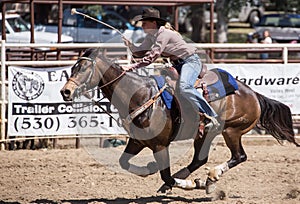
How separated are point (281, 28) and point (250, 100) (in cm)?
1884

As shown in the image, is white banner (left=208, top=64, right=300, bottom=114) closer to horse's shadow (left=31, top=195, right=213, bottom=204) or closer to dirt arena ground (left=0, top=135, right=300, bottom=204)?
dirt arena ground (left=0, top=135, right=300, bottom=204)

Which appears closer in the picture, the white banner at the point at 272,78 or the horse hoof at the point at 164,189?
the horse hoof at the point at 164,189

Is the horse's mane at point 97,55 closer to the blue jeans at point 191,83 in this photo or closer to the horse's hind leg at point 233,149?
the blue jeans at point 191,83

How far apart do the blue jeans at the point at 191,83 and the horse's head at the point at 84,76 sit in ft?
2.76

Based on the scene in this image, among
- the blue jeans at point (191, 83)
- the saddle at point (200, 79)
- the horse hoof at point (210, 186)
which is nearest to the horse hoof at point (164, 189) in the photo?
the horse hoof at point (210, 186)

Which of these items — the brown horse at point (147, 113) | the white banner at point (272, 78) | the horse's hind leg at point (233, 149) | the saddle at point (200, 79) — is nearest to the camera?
the brown horse at point (147, 113)

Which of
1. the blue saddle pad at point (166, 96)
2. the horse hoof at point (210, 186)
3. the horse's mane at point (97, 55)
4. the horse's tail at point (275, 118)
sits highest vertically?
the horse's mane at point (97, 55)

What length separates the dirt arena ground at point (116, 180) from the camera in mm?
7777

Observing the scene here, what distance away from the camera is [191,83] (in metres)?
7.42

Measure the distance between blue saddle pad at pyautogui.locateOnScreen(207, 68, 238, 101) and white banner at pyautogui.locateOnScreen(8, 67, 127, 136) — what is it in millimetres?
3710

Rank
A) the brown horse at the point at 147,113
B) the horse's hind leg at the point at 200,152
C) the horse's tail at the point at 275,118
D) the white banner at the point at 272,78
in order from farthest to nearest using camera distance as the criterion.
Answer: the white banner at the point at 272,78 → the horse's tail at the point at 275,118 → the horse's hind leg at the point at 200,152 → the brown horse at the point at 147,113

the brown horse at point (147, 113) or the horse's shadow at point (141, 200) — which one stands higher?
the brown horse at point (147, 113)

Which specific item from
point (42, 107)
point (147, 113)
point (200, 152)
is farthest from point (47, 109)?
point (147, 113)

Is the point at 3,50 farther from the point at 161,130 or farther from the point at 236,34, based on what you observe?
the point at 236,34
